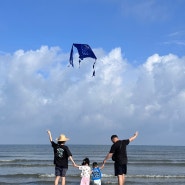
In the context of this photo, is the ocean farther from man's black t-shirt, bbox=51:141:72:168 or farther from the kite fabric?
man's black t-shirt, bbox=51:141:72:168

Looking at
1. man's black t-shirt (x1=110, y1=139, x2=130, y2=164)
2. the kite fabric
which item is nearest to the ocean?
the kite fabric

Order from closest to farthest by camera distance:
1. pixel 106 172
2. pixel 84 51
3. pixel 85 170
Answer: pixel 85 170 → pixel 84 51 → pixel 106 172

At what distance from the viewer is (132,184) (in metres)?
16.4

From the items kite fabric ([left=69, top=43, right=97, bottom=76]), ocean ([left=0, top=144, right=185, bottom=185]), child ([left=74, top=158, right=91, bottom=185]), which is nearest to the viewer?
child ([left=74, top=158, right=91, bottom=185])

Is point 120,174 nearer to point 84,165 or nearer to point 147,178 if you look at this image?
point 84,165

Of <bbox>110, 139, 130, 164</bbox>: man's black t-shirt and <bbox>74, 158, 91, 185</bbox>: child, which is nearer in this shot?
<bbox>110, 139, 130, 164</bbox>: man's black t-shirt

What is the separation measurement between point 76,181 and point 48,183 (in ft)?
4.73

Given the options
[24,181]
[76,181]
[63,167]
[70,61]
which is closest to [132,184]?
[76,181]

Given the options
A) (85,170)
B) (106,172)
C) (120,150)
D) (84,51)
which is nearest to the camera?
(120,150)

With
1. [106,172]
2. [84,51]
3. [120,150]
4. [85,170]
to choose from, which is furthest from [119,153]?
[106,172]

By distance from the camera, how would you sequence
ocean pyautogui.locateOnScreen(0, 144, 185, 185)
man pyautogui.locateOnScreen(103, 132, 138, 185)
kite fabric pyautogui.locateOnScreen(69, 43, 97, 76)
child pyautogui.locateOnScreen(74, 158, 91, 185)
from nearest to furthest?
man pyautogui.locateOnScreen(103, 132, 138, 185)
child pyautogui.locateOnScreen(74, 158, 91, 185)
kite fabric pyautogui.locateOnScreen(69, 43, 97, 76)
ocean pyautogui.locateOnScreen(0, 144, 185, 185)

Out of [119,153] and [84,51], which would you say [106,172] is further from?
[119,153]

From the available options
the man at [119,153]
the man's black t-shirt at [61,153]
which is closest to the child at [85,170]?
the man's black t-shirt at [61,153]

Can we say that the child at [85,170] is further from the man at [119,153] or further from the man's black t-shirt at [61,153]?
the man at [119,153]
